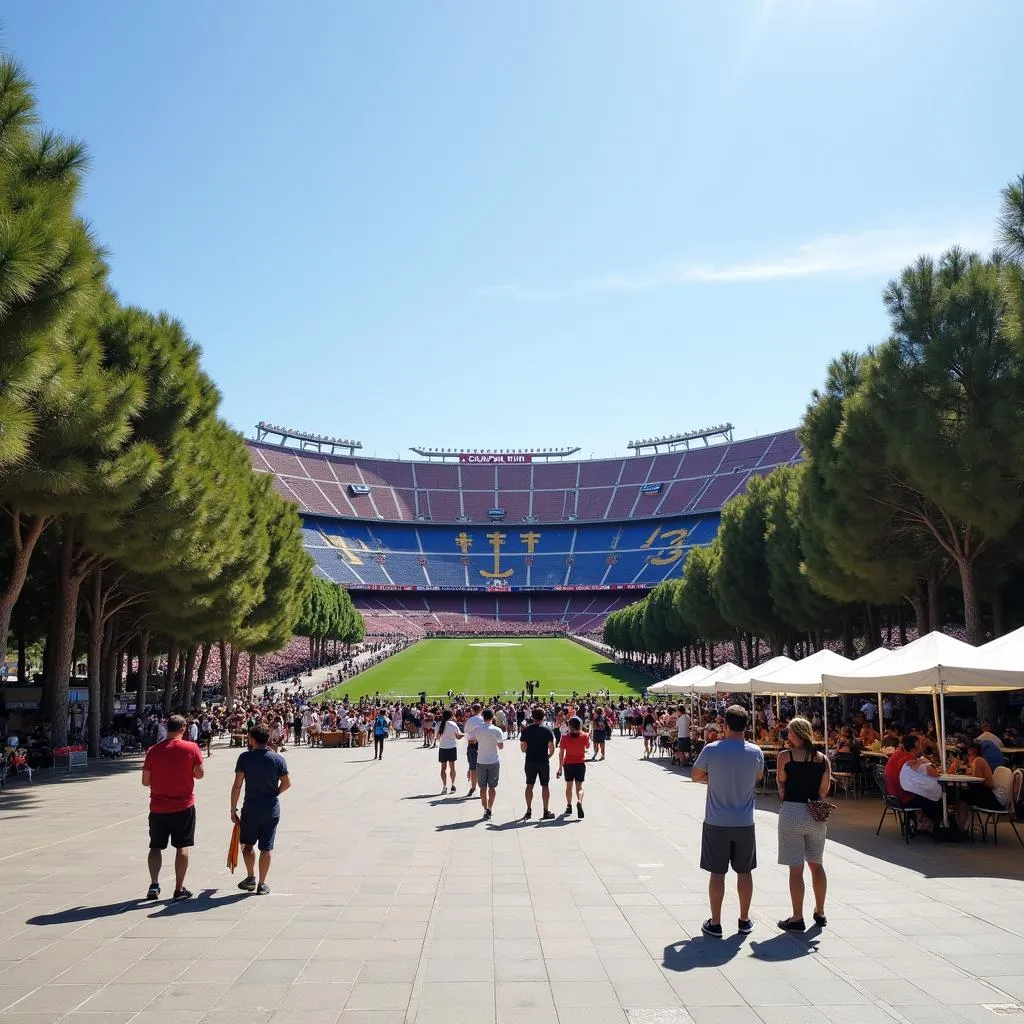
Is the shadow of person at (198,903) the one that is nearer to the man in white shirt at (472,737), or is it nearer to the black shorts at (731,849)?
the black shorts at (731,849)

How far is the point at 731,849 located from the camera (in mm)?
7641

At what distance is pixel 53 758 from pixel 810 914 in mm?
21834

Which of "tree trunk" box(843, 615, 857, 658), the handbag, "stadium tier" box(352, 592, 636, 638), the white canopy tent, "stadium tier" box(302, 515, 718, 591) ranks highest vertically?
"stadium tier" box(302, 515, 718, 591)

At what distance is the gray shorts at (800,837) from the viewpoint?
306 inches

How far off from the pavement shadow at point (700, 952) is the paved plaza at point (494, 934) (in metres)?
0.03

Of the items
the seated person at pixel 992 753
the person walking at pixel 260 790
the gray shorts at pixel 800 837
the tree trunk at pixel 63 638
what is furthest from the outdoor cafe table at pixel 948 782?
the tree trunk at pixel 63 638

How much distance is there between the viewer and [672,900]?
29.6 ft

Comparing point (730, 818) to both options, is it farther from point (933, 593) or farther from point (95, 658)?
point (933, 593)

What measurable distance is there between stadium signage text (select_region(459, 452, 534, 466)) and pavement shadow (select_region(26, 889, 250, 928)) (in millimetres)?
137235

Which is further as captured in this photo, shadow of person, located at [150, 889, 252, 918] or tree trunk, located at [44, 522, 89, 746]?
tree trunk, located at [44, 522, 89, 746]

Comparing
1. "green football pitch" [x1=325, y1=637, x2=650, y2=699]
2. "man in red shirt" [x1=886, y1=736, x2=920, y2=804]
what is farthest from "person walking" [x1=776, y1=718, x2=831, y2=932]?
"green football pitch" [x1=325, y1=637, x2=650, y2=699]

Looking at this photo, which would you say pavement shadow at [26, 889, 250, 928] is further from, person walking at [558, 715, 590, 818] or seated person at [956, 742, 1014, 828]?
seated person at [956, 742, 1014, 828]

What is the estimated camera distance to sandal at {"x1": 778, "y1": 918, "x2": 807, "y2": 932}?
7.68 m

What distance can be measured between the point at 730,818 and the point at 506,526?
126 meters
